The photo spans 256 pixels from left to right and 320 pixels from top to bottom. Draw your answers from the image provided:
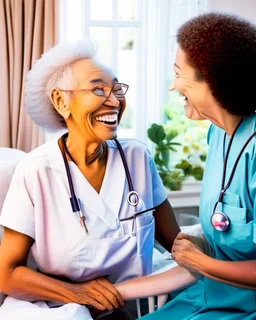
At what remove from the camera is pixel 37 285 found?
1613mm

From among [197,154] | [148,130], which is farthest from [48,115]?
[197,154]

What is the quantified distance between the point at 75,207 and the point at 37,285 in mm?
236

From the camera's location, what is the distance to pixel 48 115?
1.80 m

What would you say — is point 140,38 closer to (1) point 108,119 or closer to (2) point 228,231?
(1) point 108,119

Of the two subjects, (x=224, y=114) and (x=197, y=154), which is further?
(x=197, y=154)

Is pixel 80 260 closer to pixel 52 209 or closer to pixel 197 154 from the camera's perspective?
pixel 52 209

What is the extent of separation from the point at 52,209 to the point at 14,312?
11.5 inches

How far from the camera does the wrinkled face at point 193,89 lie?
58.4 inches

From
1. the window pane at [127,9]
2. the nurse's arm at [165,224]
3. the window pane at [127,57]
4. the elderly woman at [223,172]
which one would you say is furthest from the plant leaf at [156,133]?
the elderly woman at [223,172]

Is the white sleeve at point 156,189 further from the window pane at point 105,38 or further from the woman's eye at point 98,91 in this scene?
the window pane at point 105,38

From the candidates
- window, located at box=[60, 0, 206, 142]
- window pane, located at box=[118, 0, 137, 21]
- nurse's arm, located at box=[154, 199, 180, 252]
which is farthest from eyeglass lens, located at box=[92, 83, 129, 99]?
window pane, located at box=[118, 0, 137, 21]

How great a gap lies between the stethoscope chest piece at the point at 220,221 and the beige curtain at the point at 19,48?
1677 millimetres

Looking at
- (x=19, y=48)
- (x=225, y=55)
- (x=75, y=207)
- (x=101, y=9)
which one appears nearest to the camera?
(x=225, y=55)

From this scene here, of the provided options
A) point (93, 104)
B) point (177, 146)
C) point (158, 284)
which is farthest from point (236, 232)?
point (177, 146)
